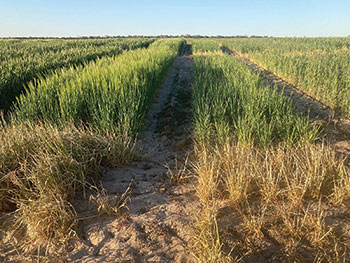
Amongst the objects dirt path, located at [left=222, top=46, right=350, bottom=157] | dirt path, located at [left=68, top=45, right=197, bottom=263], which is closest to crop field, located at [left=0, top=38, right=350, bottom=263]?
dirt path, located at [left=68, top=45, right=197, bottom=263]

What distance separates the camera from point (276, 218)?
6.78 feet

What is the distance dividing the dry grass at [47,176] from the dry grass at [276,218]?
1127 millimetres

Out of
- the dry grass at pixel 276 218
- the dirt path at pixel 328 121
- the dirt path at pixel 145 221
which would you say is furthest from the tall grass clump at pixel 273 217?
the dirt path at pixel 328 121

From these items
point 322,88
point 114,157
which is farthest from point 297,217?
point 322,88

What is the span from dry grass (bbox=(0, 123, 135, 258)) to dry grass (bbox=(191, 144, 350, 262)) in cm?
113

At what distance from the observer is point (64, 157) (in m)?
2.52

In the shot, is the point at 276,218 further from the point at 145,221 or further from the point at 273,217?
the point at 145,221

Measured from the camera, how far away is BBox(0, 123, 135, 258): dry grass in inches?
77.4

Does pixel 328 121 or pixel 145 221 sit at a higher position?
pixel 328 121

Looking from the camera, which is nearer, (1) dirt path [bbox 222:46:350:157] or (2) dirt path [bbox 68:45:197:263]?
(2) dirt path [bbox 68:45:197:263]

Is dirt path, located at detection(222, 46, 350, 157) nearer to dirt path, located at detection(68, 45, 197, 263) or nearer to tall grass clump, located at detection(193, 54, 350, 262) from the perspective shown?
tall grass clump, located at detection(193, 54, 350, 262)

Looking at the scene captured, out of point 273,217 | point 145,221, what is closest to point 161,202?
point 145,221

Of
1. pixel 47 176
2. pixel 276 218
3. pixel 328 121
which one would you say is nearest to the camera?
pixel 276 218

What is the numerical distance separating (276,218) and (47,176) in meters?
2.04
